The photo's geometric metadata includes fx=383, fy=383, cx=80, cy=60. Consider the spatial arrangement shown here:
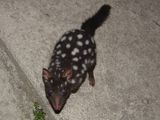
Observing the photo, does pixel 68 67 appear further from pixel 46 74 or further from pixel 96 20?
pixel 96 20

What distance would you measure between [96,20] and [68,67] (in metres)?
1.19

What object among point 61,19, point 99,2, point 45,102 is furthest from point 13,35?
point 99,2

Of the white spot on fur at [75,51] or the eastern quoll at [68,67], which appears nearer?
the eastern quoll at [68,67]

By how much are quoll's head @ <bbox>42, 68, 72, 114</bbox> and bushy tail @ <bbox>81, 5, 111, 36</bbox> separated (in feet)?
3.71

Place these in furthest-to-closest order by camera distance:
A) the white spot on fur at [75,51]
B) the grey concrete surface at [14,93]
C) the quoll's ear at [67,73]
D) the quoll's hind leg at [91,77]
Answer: the quoll's hind leg at [91,77] < the grey concrete surface at [14,93] < the white spot on fur at [75,51] < the quoll's ear at [67,73]

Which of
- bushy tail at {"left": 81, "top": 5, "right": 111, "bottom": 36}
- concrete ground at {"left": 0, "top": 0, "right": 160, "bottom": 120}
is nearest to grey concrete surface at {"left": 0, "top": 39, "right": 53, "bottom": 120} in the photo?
concrete ground at {"left": 0, "top": 0, "right": 160, "bottom": 120}

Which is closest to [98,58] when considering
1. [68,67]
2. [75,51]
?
[75,51]

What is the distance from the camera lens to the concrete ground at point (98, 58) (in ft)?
17.4

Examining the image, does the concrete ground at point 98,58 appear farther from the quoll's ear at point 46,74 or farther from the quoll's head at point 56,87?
the quoll's ear at point 46,74

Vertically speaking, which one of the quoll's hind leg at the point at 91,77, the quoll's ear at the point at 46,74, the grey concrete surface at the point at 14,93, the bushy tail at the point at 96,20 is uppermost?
the quoll's ear at the point at 46,74

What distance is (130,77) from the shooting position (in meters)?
5.72

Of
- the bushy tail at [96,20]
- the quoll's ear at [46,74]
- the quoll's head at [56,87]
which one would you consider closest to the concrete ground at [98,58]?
the bushy tail at [96,20]

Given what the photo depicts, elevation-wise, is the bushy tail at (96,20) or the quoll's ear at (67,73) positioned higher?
the quoll's ear at (67,73)

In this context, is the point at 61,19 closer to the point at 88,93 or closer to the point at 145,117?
the point at 88,93
